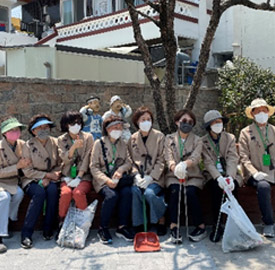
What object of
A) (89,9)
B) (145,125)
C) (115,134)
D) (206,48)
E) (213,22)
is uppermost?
(89,9)

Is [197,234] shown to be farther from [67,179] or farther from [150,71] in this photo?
[150,71]

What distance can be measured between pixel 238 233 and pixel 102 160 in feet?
5.96

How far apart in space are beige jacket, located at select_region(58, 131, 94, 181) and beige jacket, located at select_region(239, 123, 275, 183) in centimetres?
196

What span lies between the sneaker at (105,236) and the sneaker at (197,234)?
3.13ft

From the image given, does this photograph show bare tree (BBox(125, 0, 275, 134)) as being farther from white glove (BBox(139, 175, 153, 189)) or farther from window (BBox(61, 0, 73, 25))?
window (BBox(61, 0, 73, 25))

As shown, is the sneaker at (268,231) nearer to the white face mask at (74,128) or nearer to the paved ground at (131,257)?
the paved ground at (131,257)

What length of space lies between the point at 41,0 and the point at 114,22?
9.25 meters

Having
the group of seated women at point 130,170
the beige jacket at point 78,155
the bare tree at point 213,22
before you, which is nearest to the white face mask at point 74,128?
the group of seated women at point 130,170

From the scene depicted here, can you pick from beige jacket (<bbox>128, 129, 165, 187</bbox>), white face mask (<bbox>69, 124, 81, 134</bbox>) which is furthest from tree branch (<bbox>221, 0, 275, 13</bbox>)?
white face mask (<bbox>69, 124, 81, 134</bbox>)

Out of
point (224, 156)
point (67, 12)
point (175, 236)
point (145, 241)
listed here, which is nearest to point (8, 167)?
point (145, 241)

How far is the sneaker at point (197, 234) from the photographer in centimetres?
456

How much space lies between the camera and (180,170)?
14.8ft

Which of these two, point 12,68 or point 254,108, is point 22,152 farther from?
point 12,68

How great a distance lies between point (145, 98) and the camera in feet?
26.4
